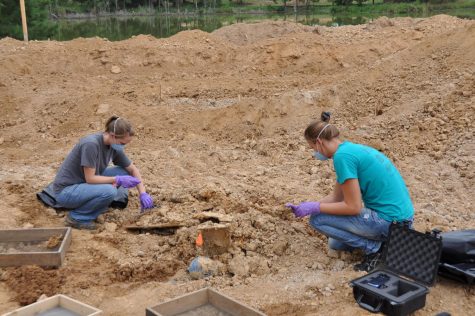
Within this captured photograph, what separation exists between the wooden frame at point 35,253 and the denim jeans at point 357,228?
182 centimetres

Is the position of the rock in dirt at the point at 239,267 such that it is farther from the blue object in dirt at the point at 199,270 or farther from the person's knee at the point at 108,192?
the person's knee at the point at 108,192

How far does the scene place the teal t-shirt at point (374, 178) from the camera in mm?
3588

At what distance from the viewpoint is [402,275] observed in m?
3.61

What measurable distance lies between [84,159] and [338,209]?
6.59ft

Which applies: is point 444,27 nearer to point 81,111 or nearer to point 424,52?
point 424,52

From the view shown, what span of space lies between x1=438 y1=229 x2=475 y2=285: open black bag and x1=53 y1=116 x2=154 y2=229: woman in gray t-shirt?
2417 millimetres

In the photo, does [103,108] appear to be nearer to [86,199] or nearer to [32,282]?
[86,199]

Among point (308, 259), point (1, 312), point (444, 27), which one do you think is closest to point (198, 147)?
point (308, 259)

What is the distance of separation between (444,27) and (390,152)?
21.1 ft

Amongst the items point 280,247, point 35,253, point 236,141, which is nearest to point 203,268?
point 280,247

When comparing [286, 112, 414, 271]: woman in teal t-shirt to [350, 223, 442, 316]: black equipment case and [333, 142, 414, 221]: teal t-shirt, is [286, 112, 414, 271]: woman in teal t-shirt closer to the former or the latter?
[333, 142, 414, 221]: teal t-shirt

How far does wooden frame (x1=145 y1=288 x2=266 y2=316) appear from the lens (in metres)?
3.25

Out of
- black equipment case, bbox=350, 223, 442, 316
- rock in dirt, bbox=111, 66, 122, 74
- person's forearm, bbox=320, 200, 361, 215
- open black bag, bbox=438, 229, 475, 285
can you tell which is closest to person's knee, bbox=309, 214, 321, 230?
person's forearm, bbox=320, 200, 361, 215

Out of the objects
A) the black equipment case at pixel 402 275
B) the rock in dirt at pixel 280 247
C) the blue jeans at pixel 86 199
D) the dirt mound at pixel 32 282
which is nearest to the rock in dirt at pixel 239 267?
the rock in dirt at pixel 280 247
